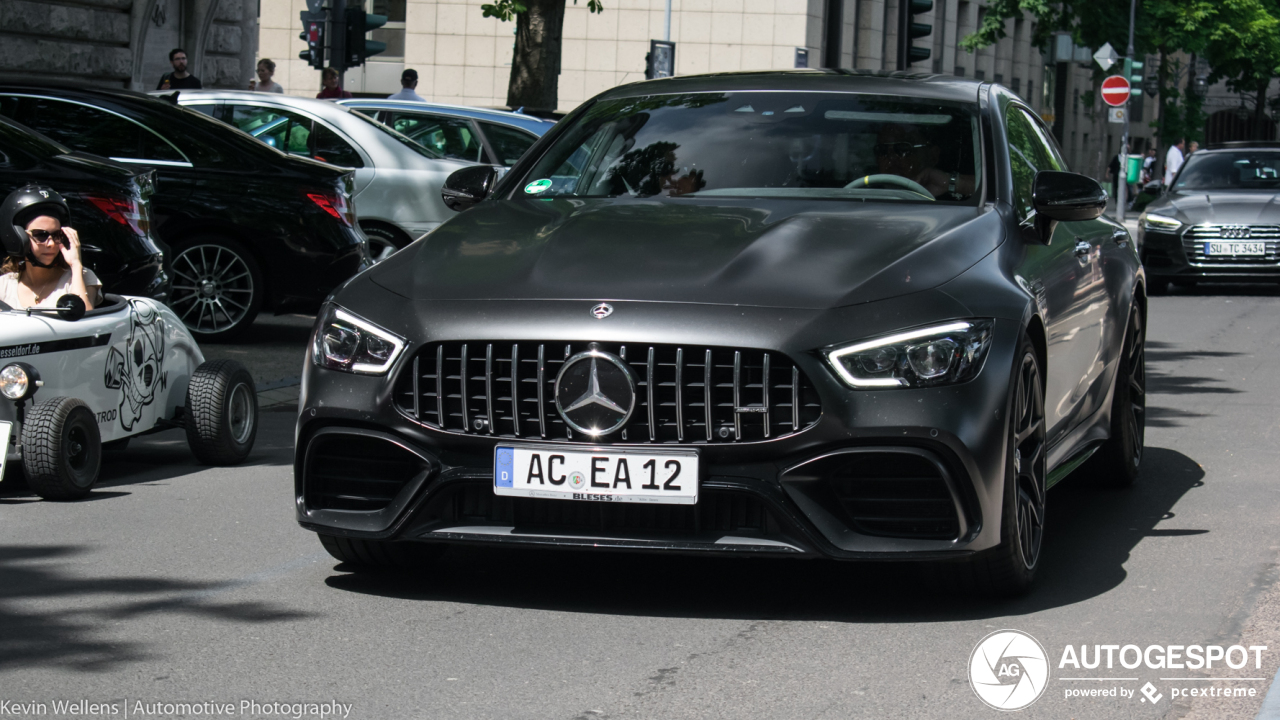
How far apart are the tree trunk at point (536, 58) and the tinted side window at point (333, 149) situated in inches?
322

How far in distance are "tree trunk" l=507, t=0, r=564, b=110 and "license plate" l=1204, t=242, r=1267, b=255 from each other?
8008 mm

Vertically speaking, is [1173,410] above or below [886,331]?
below

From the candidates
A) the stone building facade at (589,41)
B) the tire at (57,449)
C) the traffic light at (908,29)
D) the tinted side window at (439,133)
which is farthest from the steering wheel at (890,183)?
the stone building facade at (589,41)

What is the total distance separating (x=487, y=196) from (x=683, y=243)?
1.35 metres

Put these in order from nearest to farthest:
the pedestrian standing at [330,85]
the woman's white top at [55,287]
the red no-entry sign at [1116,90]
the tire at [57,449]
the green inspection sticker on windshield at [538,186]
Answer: the green inspection sticker on windshield at [538,186]
the tire at [57,449]
the woman's white top at [55,287]
the pedestrian standing at [330,85]
the red no-entry sign at [1116,90]

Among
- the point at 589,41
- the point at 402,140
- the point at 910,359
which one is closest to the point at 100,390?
the point at 910,359

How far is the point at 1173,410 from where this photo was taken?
1034cm

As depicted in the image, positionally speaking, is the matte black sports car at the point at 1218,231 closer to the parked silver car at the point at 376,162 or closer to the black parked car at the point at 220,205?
the parked silver car at the point at 376,162

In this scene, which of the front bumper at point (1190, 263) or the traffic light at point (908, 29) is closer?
the traffic light at point (908, 29)

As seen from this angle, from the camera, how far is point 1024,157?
648cm

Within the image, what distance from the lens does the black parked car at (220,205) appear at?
1214 centimetres

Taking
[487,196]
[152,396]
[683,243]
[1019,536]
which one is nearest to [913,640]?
[1019,536]

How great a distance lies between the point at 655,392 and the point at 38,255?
3957mm

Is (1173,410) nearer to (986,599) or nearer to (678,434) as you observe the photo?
(986,599)
